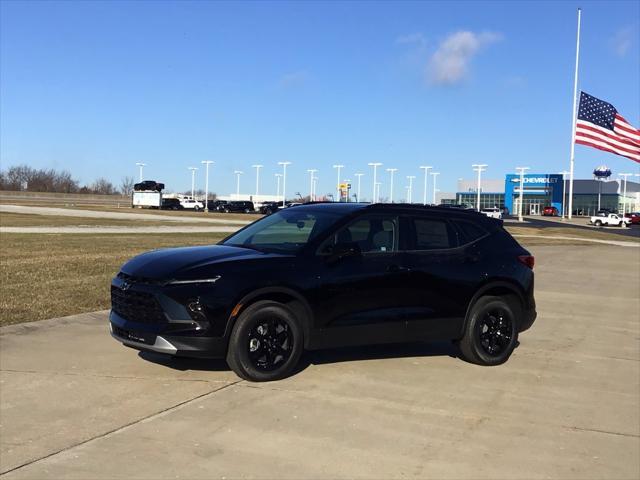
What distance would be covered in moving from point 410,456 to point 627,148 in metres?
40.5

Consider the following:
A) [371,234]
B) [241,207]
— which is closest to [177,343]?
[371,234]

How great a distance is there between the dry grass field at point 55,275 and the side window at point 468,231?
5239mm

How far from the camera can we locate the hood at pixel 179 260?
5.31 metres

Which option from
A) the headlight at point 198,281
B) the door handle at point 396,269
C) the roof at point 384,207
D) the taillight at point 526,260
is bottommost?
the headlight at point 198,281

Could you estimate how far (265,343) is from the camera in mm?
5492

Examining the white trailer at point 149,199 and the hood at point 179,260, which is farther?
the white trailer at point 149,199

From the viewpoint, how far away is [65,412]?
15.4 feet

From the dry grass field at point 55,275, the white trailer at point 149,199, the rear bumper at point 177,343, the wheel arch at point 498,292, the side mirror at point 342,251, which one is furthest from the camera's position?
the white trailer at point 149,199

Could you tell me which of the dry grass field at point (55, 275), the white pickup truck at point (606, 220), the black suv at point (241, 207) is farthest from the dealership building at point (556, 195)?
the dry grass field at point (55, 275)

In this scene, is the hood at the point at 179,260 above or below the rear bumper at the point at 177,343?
above

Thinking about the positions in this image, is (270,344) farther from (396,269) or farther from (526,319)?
(526,319)

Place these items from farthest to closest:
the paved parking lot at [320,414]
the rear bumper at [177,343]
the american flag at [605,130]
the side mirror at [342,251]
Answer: the american flag at [605,130]
the side mirror at [342,251]
the rear bumper at [177,343]
the paved parking lot at [320,414]

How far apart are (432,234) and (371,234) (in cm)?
76

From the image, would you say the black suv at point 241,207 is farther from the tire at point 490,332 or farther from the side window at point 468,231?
the tire at point 490,332
